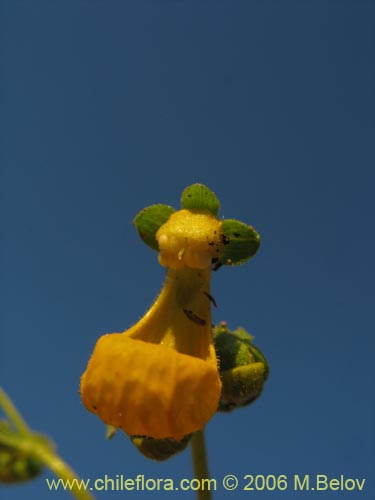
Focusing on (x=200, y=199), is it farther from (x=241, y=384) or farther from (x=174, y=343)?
(x=241, y=384)

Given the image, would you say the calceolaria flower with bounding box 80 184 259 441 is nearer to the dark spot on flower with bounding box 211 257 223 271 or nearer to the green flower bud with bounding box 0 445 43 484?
the dark spot on flower with bounding box 211 257 223 271

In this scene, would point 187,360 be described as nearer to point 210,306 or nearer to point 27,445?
point 210,306

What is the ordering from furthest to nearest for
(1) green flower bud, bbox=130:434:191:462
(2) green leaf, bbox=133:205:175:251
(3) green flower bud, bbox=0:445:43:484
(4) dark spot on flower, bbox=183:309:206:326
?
1. (2) green leaf, bbox=133:205:175:251
2. (4) dark spot on flower, bbox=183:309:206:326
3. (1) green flower bud, bbox=130:434:191:462
4. (3) green flower bud, bbox=0:445:43:484

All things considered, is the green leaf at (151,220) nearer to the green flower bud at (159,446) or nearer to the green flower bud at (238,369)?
the green flower bud at (238,369)

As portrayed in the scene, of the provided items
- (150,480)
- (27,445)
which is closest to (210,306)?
(150,480)

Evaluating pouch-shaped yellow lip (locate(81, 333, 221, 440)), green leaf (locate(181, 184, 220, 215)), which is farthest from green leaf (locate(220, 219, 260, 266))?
pouch-shaped yellow lip (locate(81, 333, 221, 440))

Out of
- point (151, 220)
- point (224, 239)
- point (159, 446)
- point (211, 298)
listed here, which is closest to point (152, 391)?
point (159, 446)
